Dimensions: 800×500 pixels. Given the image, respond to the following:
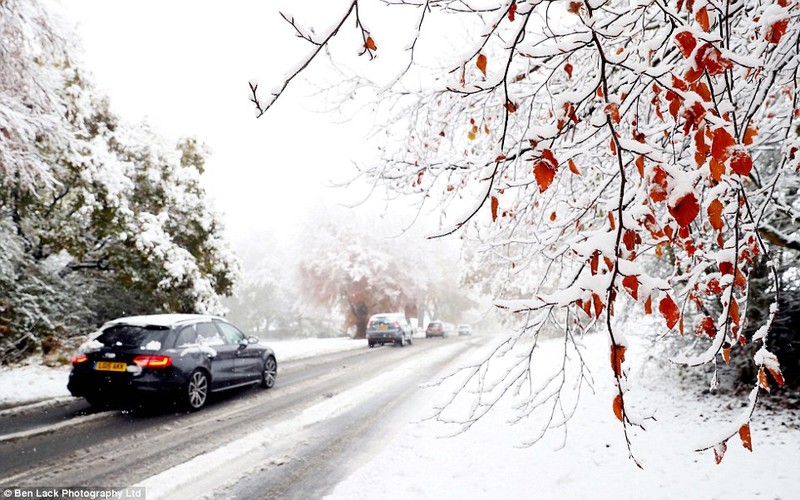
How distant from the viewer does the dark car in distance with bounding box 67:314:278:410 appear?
680cm

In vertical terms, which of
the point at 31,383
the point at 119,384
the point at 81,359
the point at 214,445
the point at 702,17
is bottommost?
the point at 214,445

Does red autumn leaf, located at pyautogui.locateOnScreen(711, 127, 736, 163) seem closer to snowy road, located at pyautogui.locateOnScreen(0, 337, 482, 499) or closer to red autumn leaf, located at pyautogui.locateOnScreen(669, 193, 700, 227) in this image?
red autumn leaf, located at pyautogui.locateOnScreen(669, 193, 700, 227)

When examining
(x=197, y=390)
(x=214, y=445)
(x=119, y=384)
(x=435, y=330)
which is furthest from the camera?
(x=435, y=330)

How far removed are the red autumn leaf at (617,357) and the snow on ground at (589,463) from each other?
2.54 metres

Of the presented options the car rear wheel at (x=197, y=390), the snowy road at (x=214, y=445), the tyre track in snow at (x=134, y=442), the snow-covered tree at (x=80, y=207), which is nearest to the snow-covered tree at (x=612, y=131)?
the snowy road at (x=214, y=445)

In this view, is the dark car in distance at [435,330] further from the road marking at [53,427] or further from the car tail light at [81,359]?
the car tail light at [81,359]

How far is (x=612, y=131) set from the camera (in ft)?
4.32

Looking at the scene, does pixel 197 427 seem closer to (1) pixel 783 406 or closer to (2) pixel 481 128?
(2) pixel 481 128

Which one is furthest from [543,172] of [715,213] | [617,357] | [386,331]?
[386,331]

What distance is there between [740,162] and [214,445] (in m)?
6.01

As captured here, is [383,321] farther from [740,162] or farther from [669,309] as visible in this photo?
[740,162]

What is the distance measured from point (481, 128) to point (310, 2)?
7.70 ft

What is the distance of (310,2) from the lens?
2543 mm

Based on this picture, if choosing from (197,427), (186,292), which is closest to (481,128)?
(197,427)
